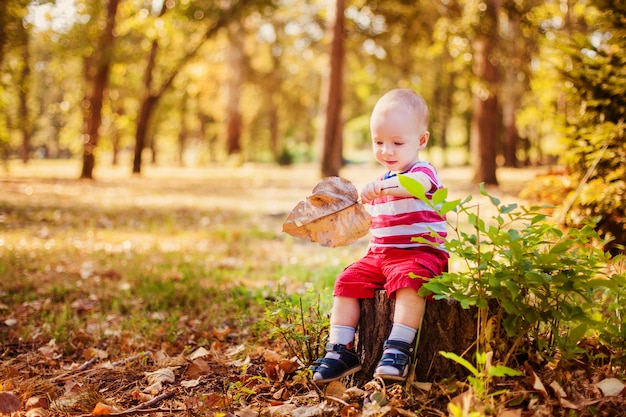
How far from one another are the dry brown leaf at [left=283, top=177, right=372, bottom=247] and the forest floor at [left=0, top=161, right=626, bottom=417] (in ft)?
1.69

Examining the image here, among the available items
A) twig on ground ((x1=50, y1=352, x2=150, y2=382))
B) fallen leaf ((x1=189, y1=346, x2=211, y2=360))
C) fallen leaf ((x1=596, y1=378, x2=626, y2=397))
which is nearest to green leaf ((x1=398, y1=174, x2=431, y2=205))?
fallen leaf ((x1=596, y1=378, x2=626, y2=397))

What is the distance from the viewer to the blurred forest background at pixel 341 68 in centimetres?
574

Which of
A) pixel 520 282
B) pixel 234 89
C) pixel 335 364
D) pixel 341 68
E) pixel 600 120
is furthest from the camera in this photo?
pixel 234 89

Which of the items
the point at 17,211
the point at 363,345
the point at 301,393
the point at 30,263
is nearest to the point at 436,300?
the point at 363,345

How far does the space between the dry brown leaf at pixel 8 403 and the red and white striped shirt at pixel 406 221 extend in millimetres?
1922

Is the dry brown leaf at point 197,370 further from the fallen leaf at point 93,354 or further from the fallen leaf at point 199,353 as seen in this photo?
the fallen leaf at point 93,354

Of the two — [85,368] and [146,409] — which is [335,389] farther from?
[85,368]

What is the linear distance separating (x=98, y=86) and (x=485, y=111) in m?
10.9

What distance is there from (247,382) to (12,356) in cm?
181

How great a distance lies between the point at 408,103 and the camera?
280cm

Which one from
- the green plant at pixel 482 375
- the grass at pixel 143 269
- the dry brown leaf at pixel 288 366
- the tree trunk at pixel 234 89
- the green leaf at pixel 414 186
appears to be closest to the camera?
the green plant at pixel 482 375

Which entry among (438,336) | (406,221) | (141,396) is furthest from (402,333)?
(141,396)

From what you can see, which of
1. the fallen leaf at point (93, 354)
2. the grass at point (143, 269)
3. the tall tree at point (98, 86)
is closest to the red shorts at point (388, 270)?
the grass at point (143, 269)

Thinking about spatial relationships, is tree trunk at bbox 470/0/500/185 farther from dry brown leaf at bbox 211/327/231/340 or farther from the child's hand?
the child's hand
